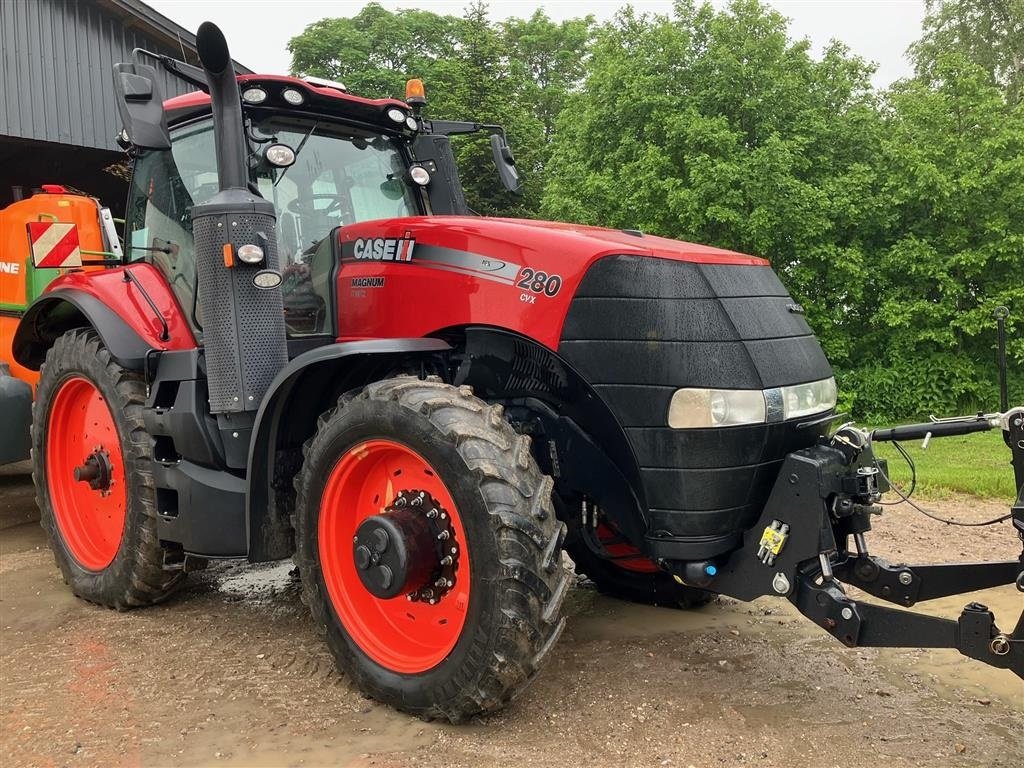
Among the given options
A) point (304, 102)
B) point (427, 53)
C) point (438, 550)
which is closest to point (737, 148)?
point (304, 102)

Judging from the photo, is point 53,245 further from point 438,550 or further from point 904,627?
point 904,627

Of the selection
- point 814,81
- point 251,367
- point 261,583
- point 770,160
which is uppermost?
point 814,81

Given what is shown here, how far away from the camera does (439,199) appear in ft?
15.4

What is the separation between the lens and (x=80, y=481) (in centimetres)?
456

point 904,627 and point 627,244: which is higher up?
point 627,244

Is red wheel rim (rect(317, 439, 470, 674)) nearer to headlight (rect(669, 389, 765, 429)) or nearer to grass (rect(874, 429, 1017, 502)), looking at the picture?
headlight (rect(669, 389, 765, 429))

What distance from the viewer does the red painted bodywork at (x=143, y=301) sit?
4184 millimetres

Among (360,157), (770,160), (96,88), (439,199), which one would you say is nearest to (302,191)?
(360,157)

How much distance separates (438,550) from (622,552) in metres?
1.31

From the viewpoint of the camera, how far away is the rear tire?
13.6 ft

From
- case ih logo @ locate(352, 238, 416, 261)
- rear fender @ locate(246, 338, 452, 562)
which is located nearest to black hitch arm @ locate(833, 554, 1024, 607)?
rear fender @ locate(246, 338, 452, 562)

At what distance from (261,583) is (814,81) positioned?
1541cm

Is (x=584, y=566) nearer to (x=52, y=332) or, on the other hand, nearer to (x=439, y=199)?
(x=439, y=199)

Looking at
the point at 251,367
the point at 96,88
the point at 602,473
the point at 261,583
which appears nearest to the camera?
the point at 602,473
